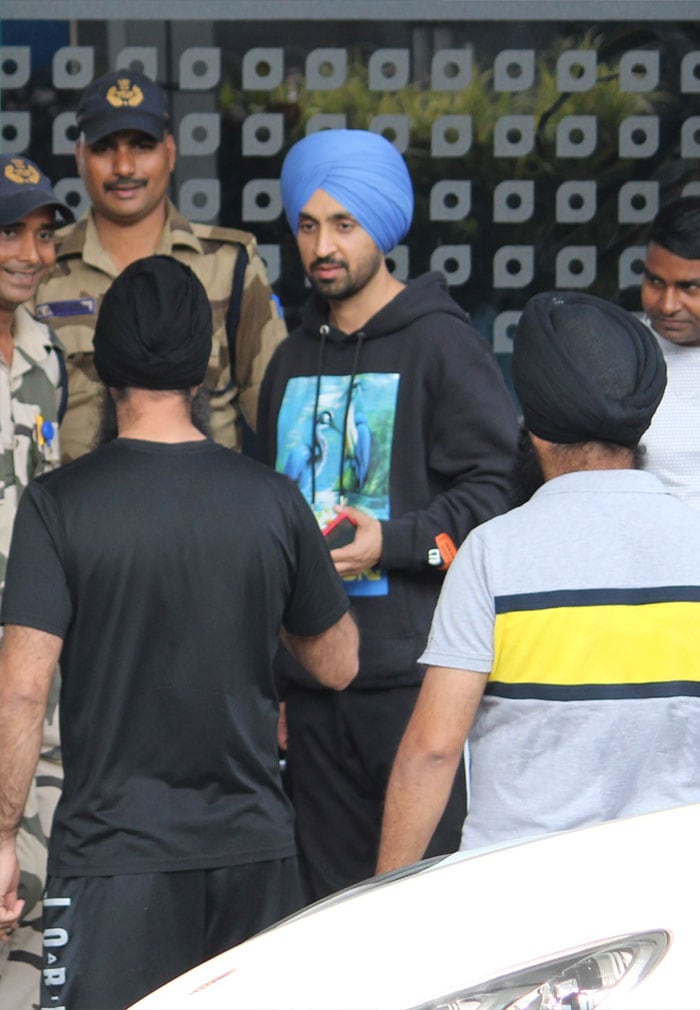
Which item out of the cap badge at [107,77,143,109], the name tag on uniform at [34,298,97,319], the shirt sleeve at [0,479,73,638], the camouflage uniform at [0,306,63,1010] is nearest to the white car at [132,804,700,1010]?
the shirt sleeve at [0,479,73,638]

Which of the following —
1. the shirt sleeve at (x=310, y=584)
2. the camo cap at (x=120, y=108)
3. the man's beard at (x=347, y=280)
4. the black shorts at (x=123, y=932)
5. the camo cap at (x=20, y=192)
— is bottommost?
the black shorts at (x=123, y=932)

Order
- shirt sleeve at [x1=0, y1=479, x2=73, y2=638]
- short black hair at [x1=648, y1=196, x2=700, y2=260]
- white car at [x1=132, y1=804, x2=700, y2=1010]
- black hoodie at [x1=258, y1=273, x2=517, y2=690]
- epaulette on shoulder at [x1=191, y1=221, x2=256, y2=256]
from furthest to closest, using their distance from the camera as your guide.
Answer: epaulette on shoulder at [x1=191, y1=221, x2=256, y2=256]
short black hair at [x1=648, y1=196, x2=700, y2=260]
black hoodie at [x1=258, y1=273, x2=517, y2=690]
shirt sleeve at [x1=0, y1=479, x2=73, y2=638]
white car at [x1=132, y1=804, x2=700, y2=1010]

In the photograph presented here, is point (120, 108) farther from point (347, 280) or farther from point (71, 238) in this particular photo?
point (347, 280)

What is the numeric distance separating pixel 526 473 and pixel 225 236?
2552 mm

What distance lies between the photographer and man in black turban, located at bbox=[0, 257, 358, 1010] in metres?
3.54

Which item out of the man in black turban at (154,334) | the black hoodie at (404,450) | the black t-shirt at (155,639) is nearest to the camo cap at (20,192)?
the black hoodie at (404,450)

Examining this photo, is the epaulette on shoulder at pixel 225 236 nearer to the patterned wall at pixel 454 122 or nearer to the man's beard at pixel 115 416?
the patterned wall at pixel 454 122

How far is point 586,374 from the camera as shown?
10.2ft

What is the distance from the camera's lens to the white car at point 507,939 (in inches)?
94.6

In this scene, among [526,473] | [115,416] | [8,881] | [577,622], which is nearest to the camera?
[577,622]

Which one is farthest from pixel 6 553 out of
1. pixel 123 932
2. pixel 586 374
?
pixel 586 374

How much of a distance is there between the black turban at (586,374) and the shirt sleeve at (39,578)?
3.10 ft

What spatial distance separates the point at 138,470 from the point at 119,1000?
3.25 ft

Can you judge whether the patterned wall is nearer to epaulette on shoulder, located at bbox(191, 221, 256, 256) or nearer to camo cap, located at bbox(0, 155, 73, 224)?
epaulette on shoulder, located at bbox(191, 221, 256, 256)
